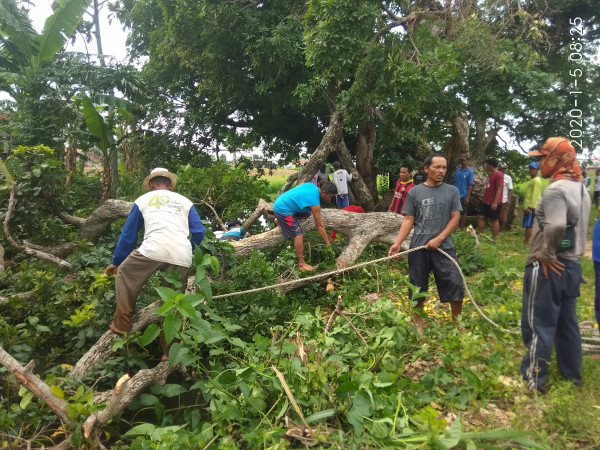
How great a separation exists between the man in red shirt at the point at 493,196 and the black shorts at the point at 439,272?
4.75 meters

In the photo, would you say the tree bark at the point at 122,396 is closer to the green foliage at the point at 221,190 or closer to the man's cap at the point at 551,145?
the man's cap at the point at 551,145

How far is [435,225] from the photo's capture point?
→ 369 centimetres

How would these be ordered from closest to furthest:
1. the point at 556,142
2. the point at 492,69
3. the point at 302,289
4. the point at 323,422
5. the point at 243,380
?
the point at 323,422
the point at 243,380
the point at 556,142
the point at 302,289
the point at 492,69

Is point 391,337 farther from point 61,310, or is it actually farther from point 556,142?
point 61,310

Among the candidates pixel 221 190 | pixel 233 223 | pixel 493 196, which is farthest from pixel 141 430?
pixel 493 196

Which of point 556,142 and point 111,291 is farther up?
point 556,142

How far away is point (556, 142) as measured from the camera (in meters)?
2.91

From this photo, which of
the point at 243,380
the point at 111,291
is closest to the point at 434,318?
the point at 243,380

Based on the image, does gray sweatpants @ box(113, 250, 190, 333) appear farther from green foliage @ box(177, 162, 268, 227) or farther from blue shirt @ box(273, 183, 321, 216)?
green foliage @ box(177, 162, 268, 227)

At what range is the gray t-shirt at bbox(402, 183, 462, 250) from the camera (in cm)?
369

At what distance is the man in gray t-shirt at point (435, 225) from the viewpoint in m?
3.66

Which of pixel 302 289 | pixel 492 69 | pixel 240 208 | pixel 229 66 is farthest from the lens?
pixel 229 66

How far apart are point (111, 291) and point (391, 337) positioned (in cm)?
256

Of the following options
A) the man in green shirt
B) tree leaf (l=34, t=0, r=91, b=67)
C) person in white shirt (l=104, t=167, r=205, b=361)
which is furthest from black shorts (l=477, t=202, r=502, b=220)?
tree leaf (l=34, t=0, r=91, b=67)
